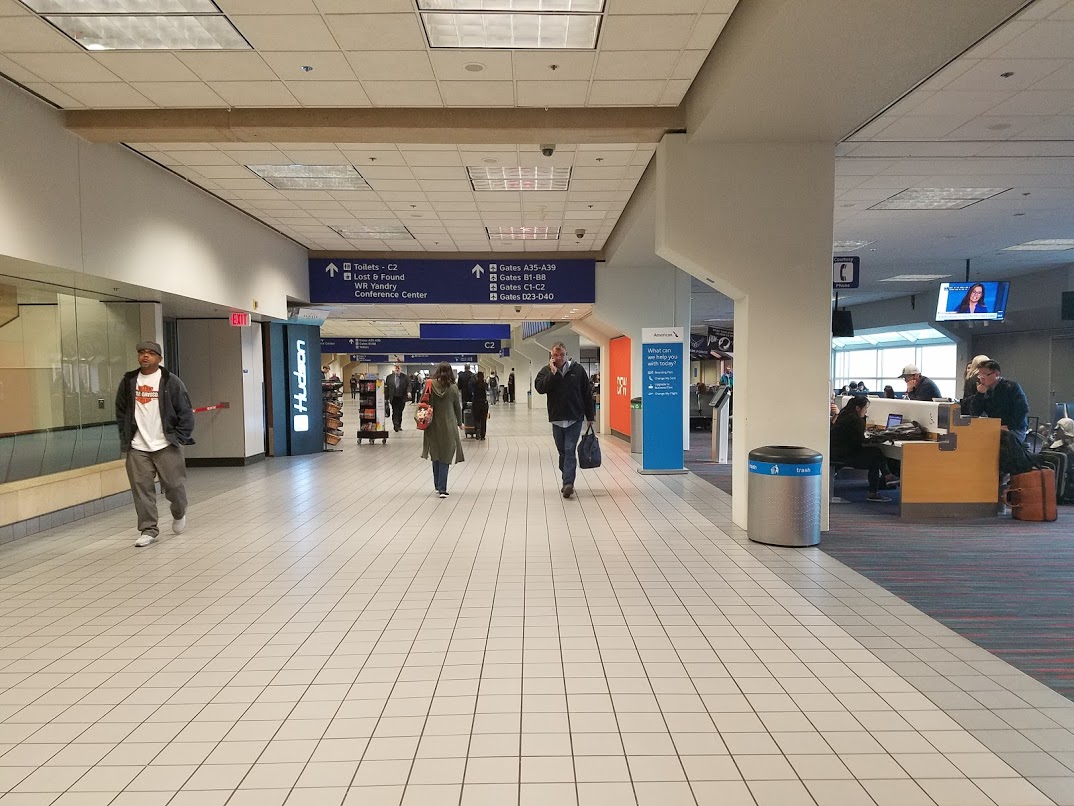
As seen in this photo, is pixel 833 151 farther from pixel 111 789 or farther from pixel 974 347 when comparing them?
pixel 974 347

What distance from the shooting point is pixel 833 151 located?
19.3 feet

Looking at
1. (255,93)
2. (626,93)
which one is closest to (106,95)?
(255,93)

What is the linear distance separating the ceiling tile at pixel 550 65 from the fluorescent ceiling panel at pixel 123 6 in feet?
6.78

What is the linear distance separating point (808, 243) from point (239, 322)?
7.56m

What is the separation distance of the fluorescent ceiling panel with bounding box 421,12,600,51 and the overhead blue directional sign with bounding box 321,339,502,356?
23314 millimetres

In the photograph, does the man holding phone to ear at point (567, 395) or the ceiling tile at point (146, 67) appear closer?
the ceiling tile at point (146, 67)

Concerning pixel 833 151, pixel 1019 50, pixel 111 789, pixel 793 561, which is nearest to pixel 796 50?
pixel 1019 50

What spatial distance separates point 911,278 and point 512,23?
13.3 metres

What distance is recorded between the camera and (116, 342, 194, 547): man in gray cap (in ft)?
19.1

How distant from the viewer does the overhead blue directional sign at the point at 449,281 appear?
12.3 metres

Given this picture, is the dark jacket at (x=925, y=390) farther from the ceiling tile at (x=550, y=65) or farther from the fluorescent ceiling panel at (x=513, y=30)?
the fluorescent ceiling panel at (x=513, y=30)

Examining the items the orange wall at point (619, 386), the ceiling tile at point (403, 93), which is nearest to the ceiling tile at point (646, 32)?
the ceiling tile at point (403, 93)

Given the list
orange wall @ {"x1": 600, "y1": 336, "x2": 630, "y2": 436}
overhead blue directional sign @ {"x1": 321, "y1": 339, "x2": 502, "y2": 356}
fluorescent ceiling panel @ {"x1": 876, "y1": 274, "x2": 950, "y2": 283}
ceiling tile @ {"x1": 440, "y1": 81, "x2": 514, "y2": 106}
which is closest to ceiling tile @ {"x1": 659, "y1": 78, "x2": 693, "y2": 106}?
ceiling tile @ {"x1": 440, "y1": 81, "x2": 514, "y2": 106}

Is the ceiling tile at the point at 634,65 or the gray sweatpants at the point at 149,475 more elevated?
the ceiling tile at the point at 634,65
